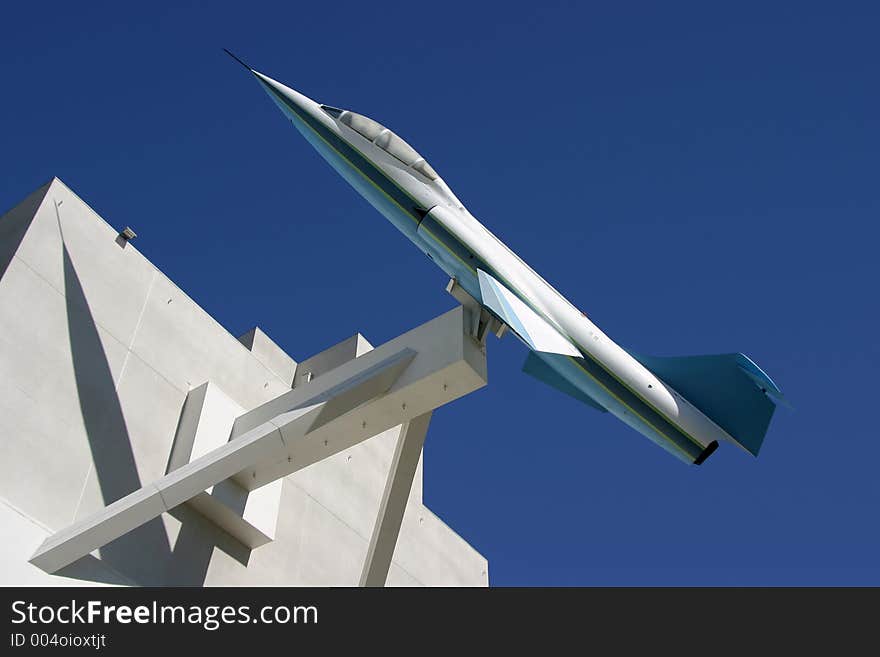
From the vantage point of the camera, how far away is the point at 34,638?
9.58 m

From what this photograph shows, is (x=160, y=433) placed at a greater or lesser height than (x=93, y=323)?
lesser

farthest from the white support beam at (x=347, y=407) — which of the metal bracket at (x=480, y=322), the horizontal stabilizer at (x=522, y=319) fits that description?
the horizontal stabilizer at (x=522, y=319)

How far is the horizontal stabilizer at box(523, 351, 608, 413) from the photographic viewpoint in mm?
17766

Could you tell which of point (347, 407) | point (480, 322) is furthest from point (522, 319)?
point (347, 407)

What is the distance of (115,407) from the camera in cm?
1591

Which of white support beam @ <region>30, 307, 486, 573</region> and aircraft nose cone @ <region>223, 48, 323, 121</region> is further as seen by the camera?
aircraft nose cone @ <region>223, 48, 323, 121</region>

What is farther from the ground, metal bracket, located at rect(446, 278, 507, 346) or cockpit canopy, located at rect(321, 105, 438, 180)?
cockpit canopy, located at rect(321, 105, 438, 180)

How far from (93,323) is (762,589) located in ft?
38.0

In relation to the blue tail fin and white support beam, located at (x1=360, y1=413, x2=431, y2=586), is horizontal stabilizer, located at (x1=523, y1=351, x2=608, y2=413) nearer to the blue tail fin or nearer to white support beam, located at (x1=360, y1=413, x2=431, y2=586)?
the blue tail fin

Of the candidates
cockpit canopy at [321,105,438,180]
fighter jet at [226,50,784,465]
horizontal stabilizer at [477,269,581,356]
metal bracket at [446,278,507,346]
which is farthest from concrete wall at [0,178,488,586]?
horizontal stabilizer at [477,269,581,356]

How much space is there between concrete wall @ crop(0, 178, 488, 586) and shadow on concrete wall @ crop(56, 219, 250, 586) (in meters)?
0.02

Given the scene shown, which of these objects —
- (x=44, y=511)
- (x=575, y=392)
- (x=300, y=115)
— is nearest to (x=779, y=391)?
(x=575, y=392)

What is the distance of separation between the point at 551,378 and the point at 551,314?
1744mm

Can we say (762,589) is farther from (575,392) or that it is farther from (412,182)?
(412,182)
